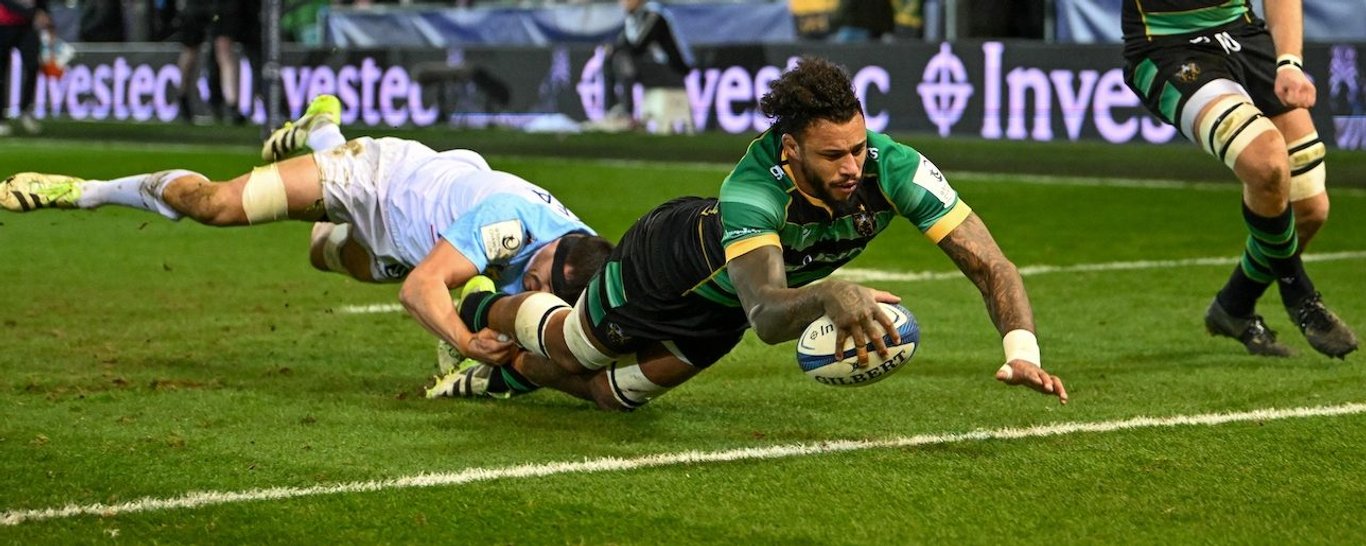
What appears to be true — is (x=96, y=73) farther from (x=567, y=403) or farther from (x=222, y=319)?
(x=567, y=403)

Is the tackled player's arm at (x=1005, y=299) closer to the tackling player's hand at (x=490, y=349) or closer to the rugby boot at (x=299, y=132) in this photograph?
the tackling player's hand at (x=490, y=349)

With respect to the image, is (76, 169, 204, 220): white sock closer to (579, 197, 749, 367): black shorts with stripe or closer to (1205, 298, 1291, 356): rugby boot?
(579, 197, 749, 367): black shorts with stripe

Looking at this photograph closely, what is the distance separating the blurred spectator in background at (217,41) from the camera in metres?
23.0

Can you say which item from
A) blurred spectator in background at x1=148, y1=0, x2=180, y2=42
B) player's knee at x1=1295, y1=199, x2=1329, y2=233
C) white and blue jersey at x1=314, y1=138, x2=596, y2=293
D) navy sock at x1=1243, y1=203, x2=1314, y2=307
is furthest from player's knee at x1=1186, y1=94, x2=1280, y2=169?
blurred spectator in background at x1=148, y1=0, x2=180, y2=42

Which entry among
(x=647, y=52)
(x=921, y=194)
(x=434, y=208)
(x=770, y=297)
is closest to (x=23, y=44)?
(x=647, y=52)

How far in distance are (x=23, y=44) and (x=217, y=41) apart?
7.22 feet

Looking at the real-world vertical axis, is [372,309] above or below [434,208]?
below

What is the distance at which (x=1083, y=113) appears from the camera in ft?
61.7

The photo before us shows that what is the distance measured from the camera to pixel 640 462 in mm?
5531

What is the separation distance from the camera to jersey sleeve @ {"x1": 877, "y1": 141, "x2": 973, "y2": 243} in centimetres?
543

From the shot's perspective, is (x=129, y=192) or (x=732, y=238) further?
(x=129, y=192)

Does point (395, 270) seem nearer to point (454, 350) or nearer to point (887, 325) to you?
point (454, 350)

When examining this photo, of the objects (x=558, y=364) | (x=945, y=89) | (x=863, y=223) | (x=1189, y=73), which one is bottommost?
(x=945, y=89)

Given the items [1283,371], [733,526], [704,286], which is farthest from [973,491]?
[1283,371]
